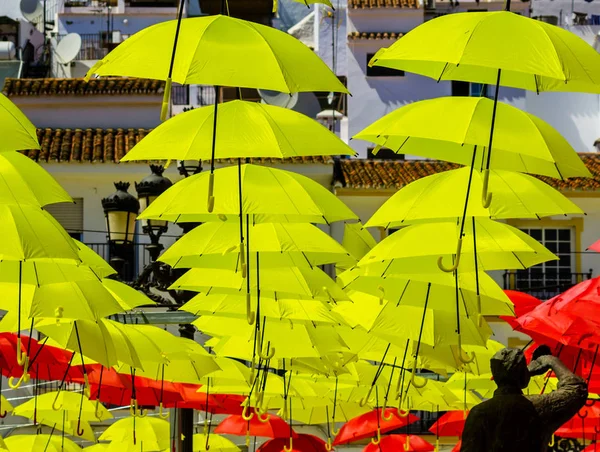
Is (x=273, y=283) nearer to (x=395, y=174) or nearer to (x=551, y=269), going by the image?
(x=395, y=174)

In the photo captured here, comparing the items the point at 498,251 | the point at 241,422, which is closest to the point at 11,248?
the point at 498,251

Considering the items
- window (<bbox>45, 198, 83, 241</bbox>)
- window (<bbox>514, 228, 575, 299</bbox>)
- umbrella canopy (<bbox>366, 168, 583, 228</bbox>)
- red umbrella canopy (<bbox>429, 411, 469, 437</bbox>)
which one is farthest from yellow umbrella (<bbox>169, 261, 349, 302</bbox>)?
window (<bbox>514, 228, 575, 299</bbox>)

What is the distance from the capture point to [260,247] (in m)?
11.1

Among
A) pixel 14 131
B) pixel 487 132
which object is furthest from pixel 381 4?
pixel 14 131

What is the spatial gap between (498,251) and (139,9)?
39627 millimetres

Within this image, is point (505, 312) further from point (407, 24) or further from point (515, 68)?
point (407, 24)

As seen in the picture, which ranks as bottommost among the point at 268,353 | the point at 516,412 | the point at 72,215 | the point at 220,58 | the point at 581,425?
the point at 72,215

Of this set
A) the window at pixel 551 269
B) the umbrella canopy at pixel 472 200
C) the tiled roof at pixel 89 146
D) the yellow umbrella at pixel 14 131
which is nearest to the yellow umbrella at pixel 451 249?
the umbrella canopy at pixel 472 200

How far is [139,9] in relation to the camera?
161ft

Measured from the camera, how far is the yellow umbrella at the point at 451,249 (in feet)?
34.2

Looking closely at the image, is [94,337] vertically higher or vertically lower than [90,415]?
higher

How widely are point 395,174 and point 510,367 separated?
1051 inches

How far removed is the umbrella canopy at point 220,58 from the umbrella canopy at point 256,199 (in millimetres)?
1616

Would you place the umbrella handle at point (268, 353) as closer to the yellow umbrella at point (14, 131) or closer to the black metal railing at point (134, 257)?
the yellow umbrella at point (14, 131)
